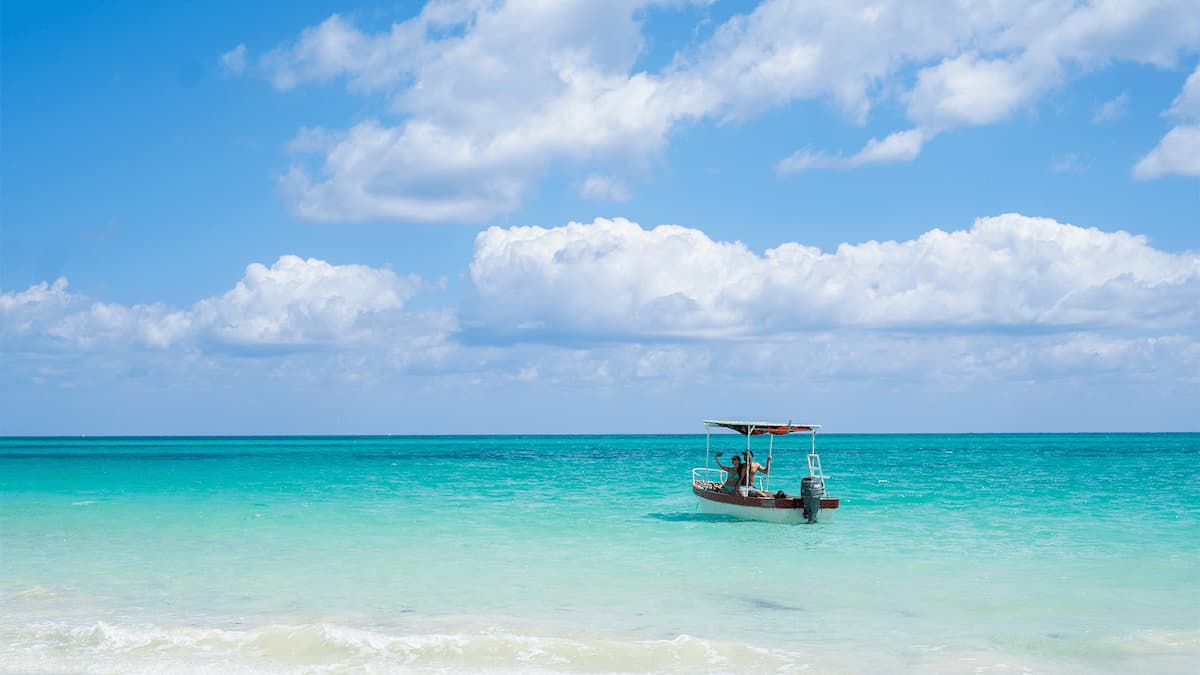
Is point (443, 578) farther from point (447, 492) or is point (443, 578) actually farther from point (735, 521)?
point (447, 492)

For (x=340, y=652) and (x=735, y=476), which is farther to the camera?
(x=735, y=476)

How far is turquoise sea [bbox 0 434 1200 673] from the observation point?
12.4 metres

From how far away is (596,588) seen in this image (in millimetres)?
16984

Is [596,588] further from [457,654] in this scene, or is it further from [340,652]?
[340,652]

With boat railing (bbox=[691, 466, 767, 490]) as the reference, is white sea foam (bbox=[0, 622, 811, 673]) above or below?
below

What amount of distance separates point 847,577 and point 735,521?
910 cm

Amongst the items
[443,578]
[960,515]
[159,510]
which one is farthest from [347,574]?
[960,515]


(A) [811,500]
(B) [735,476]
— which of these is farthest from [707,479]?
(A) [811,500]

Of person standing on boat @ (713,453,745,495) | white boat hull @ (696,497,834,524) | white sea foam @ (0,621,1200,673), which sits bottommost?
white sea foam @ (0,621,1200,673)

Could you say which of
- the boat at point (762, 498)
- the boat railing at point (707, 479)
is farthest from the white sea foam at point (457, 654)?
the boat railing at point (707, 479)

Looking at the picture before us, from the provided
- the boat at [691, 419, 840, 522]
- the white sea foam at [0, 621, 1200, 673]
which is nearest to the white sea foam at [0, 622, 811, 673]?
the white sea foam at [0, 621, 1200, 673]

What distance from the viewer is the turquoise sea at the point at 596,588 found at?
12.4 metres

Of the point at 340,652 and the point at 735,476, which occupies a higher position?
the point at 735,476

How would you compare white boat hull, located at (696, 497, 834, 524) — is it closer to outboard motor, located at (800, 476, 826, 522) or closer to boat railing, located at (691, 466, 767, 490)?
outboard motor, located at (800, 476, 826, 522)
